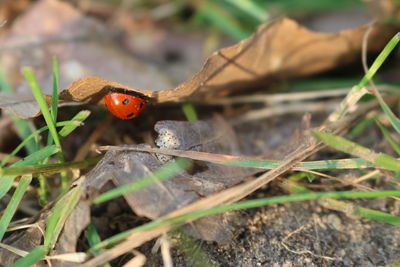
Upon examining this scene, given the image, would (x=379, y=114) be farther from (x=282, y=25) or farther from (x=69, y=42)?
(x=69, y=42)

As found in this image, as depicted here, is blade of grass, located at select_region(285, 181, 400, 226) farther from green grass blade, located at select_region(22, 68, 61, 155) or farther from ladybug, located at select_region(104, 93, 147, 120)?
green grass blade, located at select_region(22, 68, 61, 155)

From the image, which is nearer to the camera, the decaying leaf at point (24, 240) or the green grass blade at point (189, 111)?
the decaying leaf at point (24, 240)

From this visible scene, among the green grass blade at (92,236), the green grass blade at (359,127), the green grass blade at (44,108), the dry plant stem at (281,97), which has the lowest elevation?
the green grass blade at (359,127)

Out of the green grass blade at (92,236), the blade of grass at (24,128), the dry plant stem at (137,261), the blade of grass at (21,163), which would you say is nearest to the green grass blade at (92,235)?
the green grass blade at (92,236)

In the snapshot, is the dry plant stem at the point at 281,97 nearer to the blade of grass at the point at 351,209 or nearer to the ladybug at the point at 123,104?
the ladybug at the point at 123,104

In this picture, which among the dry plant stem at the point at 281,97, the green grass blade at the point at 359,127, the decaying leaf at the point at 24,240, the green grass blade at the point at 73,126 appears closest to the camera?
the decaying leaf at the point at 24,240

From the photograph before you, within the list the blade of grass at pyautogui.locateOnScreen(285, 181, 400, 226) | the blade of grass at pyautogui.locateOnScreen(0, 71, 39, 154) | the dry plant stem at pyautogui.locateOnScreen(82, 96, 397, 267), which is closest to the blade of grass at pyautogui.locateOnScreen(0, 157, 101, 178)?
the blade of grass at pyautogui.locateOnScreen(0, 71, 39, 154)

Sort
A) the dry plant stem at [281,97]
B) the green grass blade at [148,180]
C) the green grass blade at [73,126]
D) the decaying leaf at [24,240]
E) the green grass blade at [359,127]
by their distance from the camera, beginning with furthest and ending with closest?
the dry plant stem at [281,97], the green grass blade at [359,127], the green grass blade at [73,126], the decaying leaf at [24,240], the green grass blade at [148,180]
